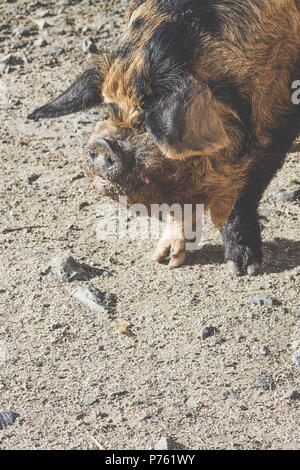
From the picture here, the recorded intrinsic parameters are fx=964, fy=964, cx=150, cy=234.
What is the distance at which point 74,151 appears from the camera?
6430mm

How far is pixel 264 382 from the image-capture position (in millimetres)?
4266

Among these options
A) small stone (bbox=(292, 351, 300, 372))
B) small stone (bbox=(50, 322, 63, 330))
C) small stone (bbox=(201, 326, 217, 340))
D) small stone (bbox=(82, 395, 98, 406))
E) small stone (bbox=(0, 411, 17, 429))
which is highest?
small stone (bbox=(50, 322, 63, 330))


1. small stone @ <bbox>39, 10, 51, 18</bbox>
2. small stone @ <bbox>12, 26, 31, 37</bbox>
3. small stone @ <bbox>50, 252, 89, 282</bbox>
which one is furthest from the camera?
small stone @ <bbox>39, 10, 51, 18</bbox>

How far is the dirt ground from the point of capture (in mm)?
4004

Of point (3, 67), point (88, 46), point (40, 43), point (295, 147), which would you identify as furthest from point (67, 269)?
point (40, 43)

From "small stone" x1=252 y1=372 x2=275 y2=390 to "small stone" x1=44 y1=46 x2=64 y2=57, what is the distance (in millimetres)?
4029

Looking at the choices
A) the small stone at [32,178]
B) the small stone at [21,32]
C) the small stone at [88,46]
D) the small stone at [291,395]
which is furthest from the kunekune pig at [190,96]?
the small stone at [21,32]

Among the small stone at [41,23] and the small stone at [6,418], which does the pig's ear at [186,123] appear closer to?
the small stone at [6,418]

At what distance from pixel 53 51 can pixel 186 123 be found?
374 cm

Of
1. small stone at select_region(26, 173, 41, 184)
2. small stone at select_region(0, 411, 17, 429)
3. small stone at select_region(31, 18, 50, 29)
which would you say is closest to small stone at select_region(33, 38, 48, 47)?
small stone at select_region(31, 18, 50, 29)

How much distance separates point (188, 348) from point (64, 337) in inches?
23.4

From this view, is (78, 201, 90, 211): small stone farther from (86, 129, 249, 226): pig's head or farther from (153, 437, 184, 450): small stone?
(153, 437, 184, 450): small stone

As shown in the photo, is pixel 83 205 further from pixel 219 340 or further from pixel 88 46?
pixel 88 46

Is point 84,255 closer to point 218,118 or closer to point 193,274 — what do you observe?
point 193,274
